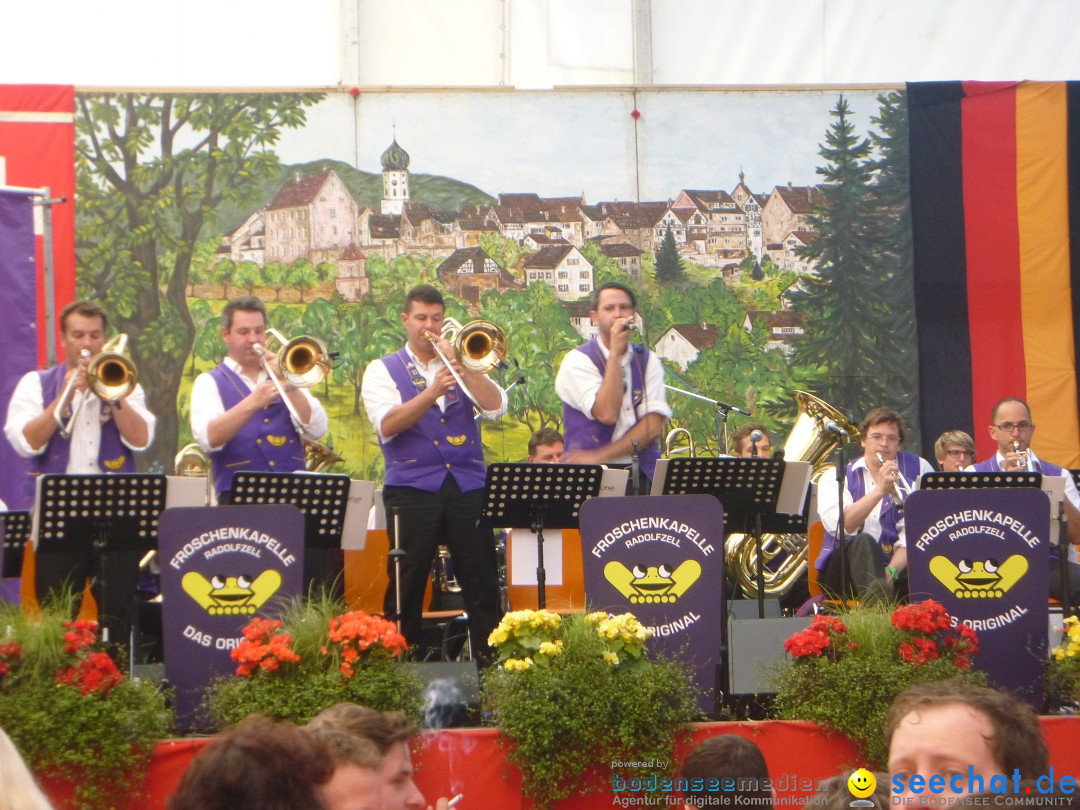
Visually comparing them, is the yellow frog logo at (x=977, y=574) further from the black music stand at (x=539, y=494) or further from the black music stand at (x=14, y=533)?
the black music stand at (x=14, y=533)

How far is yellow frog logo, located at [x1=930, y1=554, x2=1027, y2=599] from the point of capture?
254 inches

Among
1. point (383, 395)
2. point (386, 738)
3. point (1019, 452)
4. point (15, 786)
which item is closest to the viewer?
point (15, 786)

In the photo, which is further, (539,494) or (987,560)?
(539,494)

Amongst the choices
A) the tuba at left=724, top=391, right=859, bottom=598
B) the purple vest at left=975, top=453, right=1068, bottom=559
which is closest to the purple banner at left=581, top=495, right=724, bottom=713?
the tuba at left=724, top=391, right=859, bottom=598

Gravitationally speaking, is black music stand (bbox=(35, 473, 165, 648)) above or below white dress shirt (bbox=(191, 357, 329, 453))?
below

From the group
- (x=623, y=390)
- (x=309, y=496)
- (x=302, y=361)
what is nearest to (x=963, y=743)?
(x=309, y=496)

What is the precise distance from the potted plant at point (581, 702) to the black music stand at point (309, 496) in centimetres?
109

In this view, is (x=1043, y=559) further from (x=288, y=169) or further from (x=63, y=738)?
(x=288, y=169)

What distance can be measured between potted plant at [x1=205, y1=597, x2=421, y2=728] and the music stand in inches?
66.1

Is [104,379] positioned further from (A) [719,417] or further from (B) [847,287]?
(B) [847,287]

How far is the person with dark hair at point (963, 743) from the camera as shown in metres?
2.75

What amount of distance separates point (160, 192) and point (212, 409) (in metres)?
4.18

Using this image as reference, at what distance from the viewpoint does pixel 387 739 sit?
3412 mm

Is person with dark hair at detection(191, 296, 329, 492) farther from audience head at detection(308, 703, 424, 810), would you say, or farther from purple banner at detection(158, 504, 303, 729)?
audience head at detection(308, 703, 424, 810)
